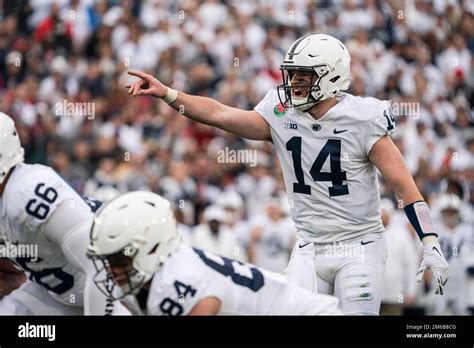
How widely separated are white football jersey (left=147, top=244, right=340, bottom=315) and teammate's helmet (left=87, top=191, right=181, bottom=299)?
0.06m

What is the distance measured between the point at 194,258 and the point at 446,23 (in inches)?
458

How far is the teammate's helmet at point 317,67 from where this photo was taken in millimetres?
6246

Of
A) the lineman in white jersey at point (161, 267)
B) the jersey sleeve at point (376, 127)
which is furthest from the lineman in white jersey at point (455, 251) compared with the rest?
the lineman in white jersey at point (161, 267)

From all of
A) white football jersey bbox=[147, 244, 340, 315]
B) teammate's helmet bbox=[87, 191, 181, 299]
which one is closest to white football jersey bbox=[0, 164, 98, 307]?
teammate's helmet bbox=[87, 191, 181, 299]

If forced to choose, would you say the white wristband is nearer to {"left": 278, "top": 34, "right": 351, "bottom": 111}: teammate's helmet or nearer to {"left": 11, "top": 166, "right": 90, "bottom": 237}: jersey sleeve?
{"left": 278, "top": 34, "right": 351, "bottom": 111}: teammate's helmet

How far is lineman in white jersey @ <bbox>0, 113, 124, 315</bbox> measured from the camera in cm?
574

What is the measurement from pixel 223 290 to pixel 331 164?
4.87ft

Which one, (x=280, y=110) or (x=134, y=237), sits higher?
(x=280, y=110)

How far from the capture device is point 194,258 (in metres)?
4.99

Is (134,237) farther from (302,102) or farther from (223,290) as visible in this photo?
(302,102)

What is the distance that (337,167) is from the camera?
6.23 meters

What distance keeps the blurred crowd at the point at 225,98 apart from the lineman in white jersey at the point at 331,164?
4200 mm

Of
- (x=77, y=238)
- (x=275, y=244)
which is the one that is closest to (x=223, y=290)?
(x=77, y=238)
